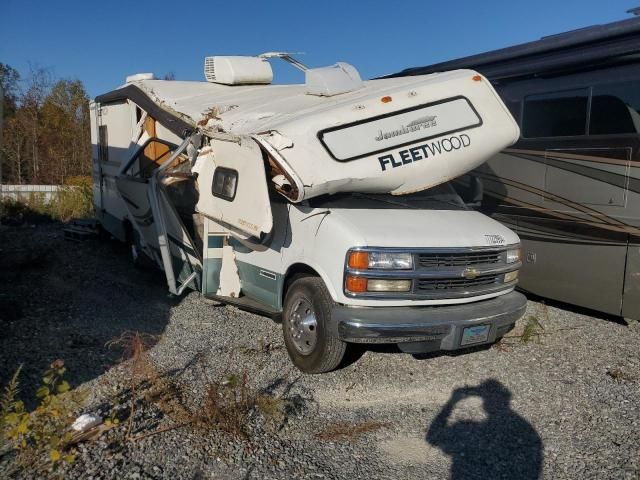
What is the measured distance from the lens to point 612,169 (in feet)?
21.6

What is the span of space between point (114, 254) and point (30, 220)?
5847mm

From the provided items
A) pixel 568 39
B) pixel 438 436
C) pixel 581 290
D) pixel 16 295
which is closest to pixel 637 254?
pixel 581 290

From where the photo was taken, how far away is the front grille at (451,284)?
16.6 ft

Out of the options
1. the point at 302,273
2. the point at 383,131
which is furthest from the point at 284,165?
the point at 302,273

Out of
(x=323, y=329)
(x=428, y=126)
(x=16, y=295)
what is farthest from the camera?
(x=16, y=295)

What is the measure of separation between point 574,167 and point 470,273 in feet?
8.90

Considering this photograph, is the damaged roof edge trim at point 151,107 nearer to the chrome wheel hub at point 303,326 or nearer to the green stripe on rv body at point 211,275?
the green stripe on rv body at point 211,275

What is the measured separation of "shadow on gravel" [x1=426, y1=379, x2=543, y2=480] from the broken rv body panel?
6.95ft

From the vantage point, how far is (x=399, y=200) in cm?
594

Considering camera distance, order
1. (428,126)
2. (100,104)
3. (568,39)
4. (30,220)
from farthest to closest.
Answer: (30,220), (100,104), (568,39), (428,126)

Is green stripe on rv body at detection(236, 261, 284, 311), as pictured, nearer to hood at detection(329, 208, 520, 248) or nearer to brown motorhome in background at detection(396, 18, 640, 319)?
hood at detection(329, 208, 520, 248)

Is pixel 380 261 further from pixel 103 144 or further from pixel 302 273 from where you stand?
pixel 103 144

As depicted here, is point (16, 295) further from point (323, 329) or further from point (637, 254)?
point (637, 254)

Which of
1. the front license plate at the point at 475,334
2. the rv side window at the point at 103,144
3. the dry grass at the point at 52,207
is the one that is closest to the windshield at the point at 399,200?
the front license plate at the point at 475,334
